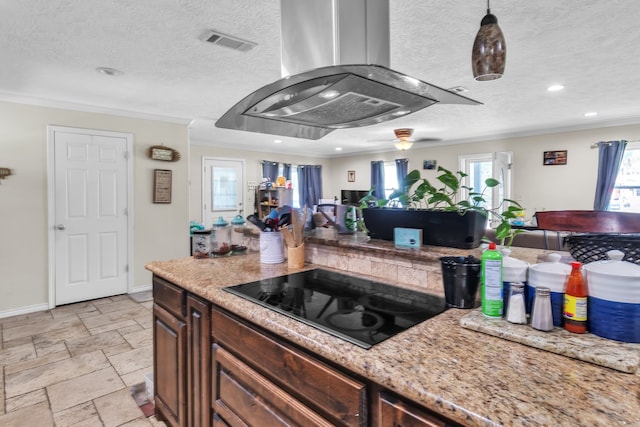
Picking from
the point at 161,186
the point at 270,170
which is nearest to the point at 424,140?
the point at 270,170

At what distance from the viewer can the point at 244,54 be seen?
2.70m

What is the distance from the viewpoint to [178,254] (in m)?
4.76

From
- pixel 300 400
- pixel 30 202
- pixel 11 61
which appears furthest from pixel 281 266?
pixel 30 202

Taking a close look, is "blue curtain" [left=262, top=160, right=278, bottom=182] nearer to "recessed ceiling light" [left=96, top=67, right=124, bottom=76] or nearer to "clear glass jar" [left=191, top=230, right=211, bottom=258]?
"recessed ceiling light" [left=96, top=67, right=124, bottom=76]

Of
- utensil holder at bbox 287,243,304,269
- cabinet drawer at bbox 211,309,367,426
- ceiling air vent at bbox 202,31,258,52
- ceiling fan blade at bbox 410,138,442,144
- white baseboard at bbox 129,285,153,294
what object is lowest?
white baseboard at bbox 129,285,153,294

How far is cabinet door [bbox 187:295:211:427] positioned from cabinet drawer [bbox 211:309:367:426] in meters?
0.17

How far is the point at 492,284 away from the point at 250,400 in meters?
0.85

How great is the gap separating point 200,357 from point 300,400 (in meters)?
0.66

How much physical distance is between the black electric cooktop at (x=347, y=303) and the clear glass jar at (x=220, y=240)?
2.33 ft

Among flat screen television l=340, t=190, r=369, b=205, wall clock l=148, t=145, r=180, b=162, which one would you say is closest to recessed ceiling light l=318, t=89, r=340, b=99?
wall clock l=148, t=145, r=180, b=162

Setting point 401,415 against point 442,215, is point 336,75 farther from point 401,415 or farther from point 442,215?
point 401,415

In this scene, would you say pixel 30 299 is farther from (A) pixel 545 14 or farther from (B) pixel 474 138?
(B) pixel 474 138

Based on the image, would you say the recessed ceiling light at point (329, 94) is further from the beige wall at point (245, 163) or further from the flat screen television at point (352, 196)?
the beige wall at point (245, 163)

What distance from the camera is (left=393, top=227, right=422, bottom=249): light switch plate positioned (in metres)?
1.48
